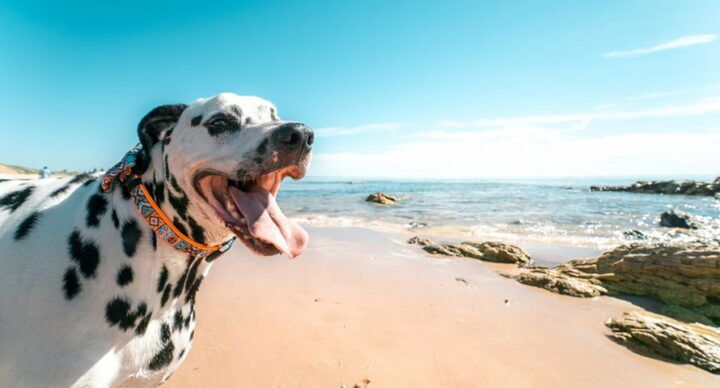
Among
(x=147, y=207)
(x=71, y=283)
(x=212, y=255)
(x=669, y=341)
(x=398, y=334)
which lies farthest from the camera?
(x=398, y=334)

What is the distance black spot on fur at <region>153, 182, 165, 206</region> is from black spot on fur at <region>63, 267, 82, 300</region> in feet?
1.65

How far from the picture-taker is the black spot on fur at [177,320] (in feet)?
6.44

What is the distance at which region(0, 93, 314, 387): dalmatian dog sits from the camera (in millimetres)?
1566

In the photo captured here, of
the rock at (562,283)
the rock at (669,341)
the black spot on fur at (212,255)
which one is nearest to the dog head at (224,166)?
the black spot on fur at (212,255)

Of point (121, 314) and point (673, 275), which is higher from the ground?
point (121, 314)

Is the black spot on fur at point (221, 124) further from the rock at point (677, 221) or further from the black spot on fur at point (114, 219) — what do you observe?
the rock at point (677, 221)

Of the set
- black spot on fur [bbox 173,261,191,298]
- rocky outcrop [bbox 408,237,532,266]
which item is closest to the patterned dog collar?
black spot on fur [bbox 173,261,191,298]

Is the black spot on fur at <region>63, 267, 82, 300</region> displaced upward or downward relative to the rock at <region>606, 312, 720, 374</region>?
upward

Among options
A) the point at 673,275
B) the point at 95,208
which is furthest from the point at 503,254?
the point at 95,208

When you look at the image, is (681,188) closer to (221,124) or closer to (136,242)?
(221,124)

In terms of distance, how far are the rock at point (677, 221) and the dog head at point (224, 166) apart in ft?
61.1

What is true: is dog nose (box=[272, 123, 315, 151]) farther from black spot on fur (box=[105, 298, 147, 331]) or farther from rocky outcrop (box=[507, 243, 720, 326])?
rocky outcrop (box=[507, 243, 720, 326])

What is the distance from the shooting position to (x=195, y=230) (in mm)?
1800

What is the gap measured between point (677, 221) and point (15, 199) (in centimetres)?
2003
